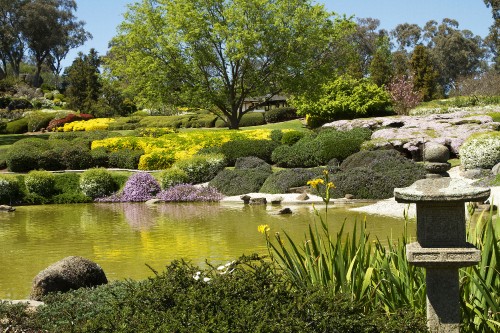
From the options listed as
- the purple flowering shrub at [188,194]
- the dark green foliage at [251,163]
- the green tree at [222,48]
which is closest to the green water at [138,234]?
the purple flowering shrub at [188,194]

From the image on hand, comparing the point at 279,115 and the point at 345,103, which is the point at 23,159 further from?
the point at 279,115

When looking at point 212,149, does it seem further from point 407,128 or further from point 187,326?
point 187,326

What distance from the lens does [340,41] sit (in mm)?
37281

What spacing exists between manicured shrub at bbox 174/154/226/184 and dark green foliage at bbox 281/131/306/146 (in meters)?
4.83

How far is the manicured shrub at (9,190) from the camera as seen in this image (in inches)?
872

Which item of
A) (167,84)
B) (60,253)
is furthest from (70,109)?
(60,253)

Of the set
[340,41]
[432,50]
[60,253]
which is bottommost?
[60,253]

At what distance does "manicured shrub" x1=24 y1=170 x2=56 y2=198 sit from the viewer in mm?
22500

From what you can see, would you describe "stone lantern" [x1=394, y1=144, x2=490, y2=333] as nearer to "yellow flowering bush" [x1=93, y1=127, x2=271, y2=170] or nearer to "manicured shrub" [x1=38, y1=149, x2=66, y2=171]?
"yellow flowering bush" [x1=93, y1=127, x2=271, y2=170]

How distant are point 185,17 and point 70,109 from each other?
2703 centimetres

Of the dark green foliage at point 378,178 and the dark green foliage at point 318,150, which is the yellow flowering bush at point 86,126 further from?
the dark green foliage at point 378,178

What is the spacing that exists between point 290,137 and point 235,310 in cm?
2398

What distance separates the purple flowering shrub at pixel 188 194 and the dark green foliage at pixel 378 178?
3.89 meters

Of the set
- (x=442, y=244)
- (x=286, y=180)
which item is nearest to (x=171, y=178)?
(x=286, y=180)
